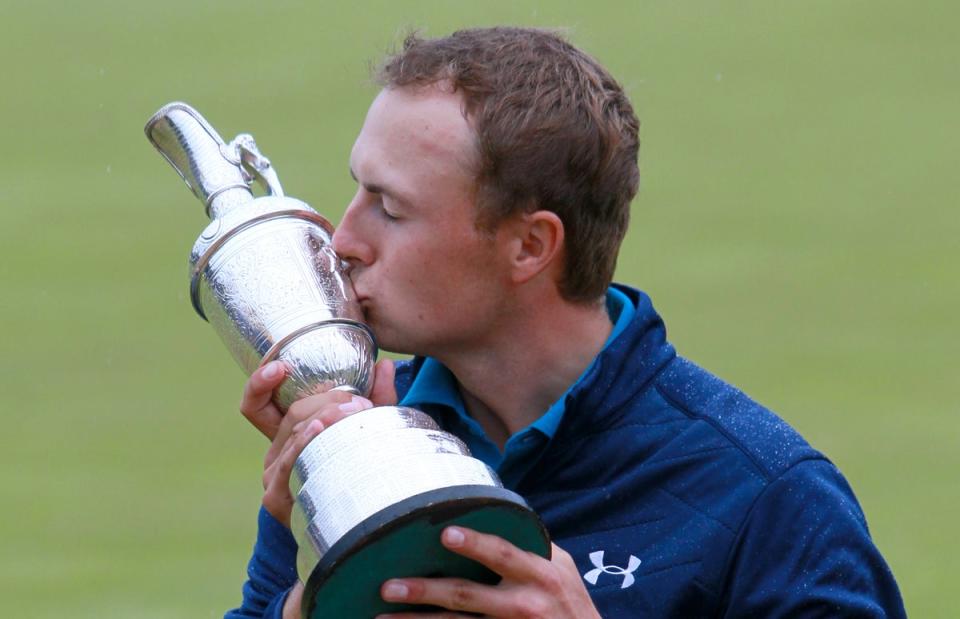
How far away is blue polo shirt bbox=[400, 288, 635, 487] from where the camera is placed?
2.71 m

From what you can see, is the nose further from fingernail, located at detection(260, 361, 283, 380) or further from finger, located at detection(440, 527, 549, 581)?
finger, located at detection(440, 527, 549, 581)

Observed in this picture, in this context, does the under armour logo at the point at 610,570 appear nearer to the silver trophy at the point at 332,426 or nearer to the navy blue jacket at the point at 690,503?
the navy blue jacket at the point at 690,503

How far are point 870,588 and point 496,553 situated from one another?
635 millimetres

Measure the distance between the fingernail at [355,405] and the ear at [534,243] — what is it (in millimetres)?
344

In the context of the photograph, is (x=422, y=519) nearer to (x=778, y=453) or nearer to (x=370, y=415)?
(x=370, y=415)

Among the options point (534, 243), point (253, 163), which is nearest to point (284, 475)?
point (534, 243)

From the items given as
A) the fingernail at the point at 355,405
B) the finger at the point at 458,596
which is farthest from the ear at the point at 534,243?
the finger at the point at 458,596

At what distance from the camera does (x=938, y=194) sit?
7852 millimetres

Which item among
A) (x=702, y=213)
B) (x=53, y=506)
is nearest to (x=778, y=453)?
(x=53, y=506)

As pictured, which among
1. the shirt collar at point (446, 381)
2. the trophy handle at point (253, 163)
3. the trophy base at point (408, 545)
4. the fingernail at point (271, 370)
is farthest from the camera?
the trophy handle at point (253, 163)

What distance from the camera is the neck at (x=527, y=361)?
2.81 m

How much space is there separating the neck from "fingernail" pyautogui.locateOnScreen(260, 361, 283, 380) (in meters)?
0.29

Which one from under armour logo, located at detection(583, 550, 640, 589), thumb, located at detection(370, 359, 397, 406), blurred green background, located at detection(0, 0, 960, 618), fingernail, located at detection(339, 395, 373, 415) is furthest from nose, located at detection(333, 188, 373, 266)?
blurred green background, located at detection(0, 0, 960, 618)

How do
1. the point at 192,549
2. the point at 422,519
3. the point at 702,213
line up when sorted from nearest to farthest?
the point at 422,519, the point at 192,549, the point at 702,213
